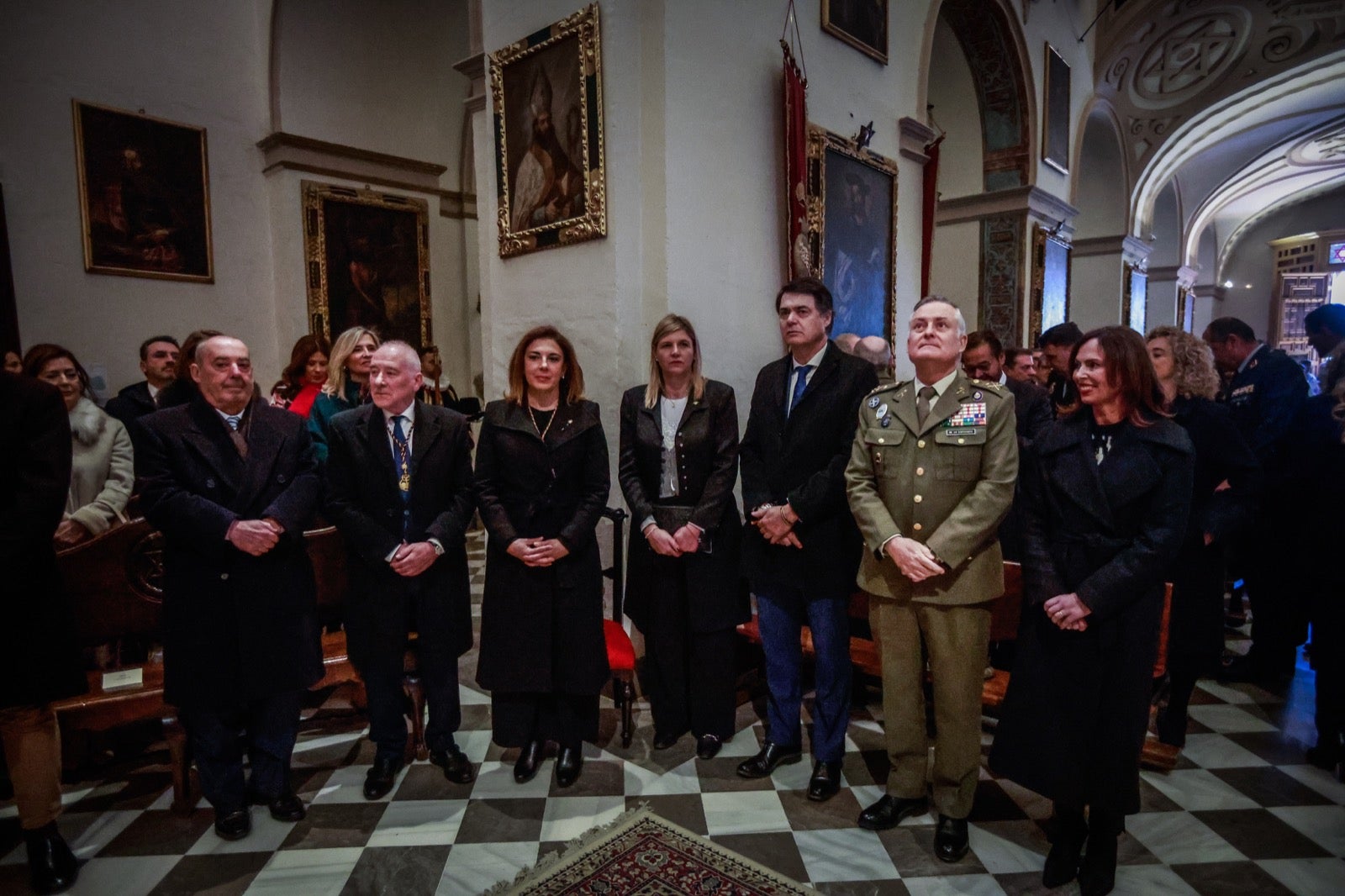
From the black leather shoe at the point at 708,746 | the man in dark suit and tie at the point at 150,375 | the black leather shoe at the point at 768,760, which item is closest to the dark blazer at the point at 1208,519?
the black leather shoe at the point at 768,760

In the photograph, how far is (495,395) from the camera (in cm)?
454

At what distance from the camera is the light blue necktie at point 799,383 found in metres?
2.96

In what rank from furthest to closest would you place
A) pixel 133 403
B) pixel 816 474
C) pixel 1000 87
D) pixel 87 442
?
pixel 1000 87
pixel 133 403
pixel 87 442
pixel 816 474

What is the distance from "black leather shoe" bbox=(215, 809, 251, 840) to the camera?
Answer: 105 inches

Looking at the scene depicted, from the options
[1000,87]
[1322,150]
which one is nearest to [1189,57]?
[1000,87]

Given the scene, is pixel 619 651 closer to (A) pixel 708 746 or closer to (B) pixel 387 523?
(A) pixel 708 746

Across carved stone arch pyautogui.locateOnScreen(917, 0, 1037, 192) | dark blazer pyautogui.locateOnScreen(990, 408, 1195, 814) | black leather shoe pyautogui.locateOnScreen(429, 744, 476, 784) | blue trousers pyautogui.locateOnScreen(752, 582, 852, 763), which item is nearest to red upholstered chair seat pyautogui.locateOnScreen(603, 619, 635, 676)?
blue trousers pyautogui.locateOnScreen(752, 582, 852, 763)

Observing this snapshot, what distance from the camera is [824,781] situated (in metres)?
2.87

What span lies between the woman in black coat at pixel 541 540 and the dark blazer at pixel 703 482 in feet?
0.57

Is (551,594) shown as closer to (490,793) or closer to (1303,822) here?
(490,793)

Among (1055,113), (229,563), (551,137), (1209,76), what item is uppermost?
(1209,76)

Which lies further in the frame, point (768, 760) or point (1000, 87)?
point (1000, 87)

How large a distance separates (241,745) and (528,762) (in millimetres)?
1102

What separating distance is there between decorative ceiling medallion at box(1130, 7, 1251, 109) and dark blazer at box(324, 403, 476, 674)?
1181 cm
